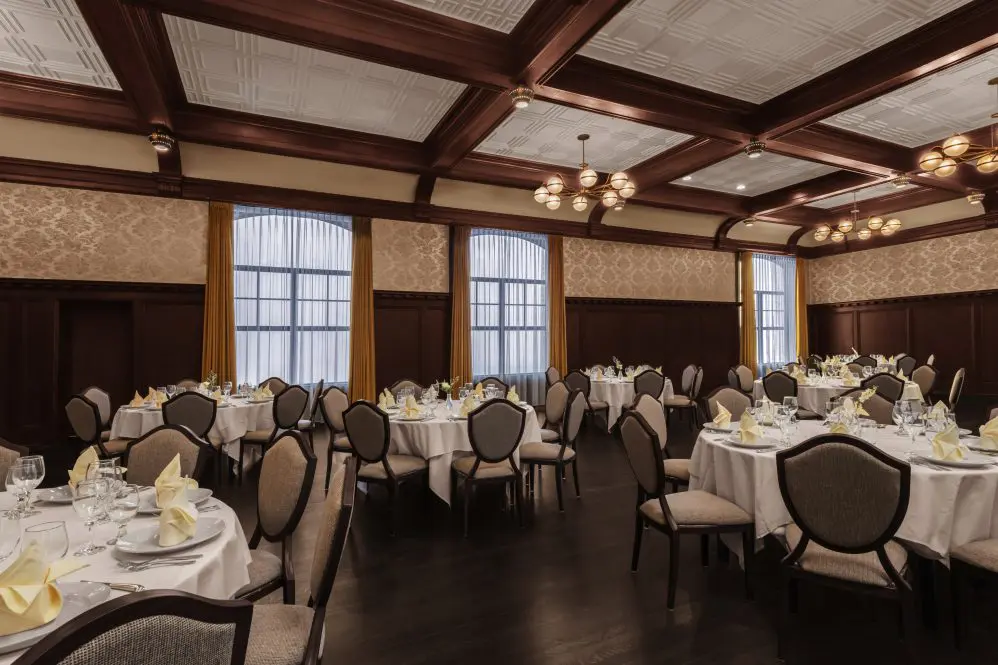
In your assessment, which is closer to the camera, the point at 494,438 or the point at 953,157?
the point at 494,438

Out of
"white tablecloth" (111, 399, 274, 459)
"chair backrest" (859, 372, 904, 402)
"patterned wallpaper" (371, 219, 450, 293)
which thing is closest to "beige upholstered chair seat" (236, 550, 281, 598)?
"white tablecloth" (111, 399, 274, 459)

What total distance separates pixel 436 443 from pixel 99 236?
19.8 ft

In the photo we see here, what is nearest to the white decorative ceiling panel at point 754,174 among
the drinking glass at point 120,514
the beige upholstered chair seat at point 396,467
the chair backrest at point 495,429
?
the chair backrest at point 495,429

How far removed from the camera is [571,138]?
777 cm

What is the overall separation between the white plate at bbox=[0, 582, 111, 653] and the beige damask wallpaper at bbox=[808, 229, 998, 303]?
14.2 meters

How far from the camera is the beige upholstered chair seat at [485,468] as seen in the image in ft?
13.2

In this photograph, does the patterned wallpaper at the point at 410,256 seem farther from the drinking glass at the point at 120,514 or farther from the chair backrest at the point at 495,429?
the drinking glass at the point at 120,514

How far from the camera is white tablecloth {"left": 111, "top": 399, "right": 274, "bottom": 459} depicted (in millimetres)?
5191

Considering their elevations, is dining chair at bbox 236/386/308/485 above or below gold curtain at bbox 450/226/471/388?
below

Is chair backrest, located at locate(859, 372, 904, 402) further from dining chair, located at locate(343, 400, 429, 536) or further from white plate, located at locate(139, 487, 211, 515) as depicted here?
white plate, located at locate(139, 487, 211, 515)

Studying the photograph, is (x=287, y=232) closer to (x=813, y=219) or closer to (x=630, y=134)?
(x=630, y=134)

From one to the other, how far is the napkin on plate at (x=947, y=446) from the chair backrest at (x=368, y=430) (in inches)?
126

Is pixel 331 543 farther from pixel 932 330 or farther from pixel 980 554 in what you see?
pixel 932 330

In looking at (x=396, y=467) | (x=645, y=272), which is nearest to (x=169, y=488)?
(x=396, y=467)
